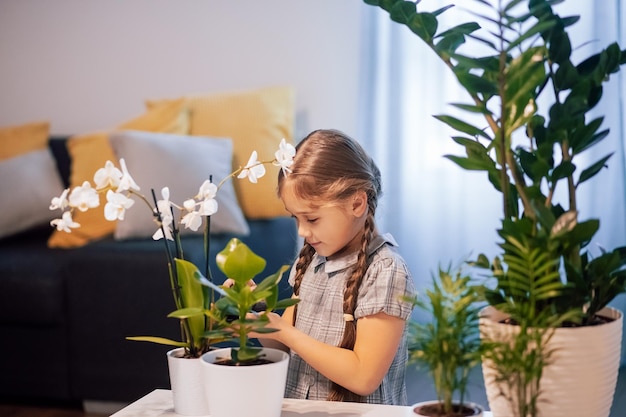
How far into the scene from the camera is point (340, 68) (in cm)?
398

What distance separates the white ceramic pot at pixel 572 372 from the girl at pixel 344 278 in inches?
20.3

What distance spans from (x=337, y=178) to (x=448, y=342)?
0.77 metres

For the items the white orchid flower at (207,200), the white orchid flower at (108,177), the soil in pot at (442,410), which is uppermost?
the white orchid flower at (108,177)

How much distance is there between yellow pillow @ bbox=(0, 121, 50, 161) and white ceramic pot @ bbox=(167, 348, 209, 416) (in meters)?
2.72

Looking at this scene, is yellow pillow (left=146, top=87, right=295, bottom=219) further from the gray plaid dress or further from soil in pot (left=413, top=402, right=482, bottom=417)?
soil in pot (left=413, top=402, right=482, bottom=417)

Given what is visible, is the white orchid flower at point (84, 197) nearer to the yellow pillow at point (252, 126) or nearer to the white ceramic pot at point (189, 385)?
the white ceramic pot at point (189, 385)

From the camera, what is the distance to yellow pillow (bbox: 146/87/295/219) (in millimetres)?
3580

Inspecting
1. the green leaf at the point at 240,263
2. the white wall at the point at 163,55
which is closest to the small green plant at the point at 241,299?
the green leaf at the point at 240,263

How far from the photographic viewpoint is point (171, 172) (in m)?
3.30

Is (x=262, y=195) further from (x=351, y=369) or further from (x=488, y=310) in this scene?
(x=488, y=310)

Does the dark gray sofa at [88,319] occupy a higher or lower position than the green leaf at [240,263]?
lower

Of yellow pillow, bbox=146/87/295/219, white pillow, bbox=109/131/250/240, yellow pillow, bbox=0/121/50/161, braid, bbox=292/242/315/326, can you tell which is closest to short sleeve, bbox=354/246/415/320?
braid, bbox=292/242/315/326

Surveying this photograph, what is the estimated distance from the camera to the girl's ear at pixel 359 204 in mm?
1858

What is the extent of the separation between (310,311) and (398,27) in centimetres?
216
